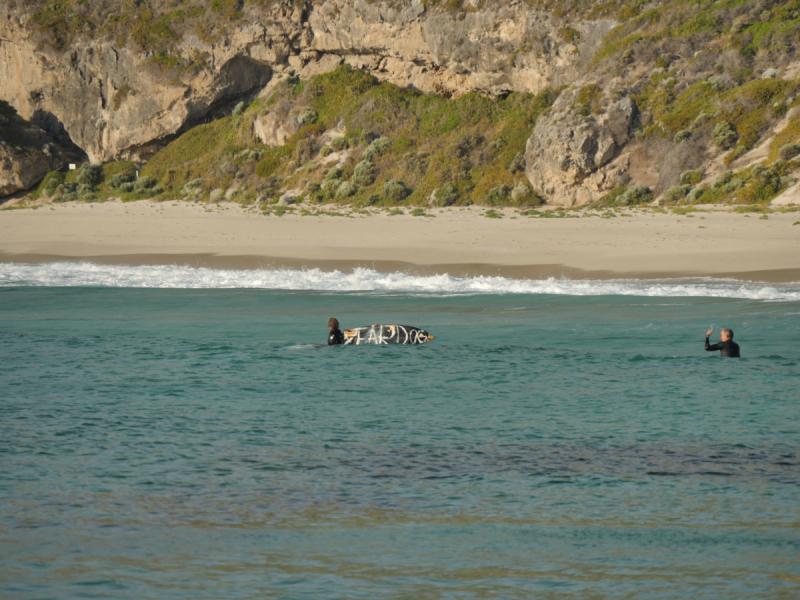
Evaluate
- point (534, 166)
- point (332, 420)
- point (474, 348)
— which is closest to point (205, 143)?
point (534, 166)

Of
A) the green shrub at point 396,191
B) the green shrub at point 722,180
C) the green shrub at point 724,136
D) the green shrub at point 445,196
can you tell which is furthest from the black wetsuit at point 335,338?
the green shrub at point 396,191

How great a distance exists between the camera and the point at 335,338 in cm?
1405

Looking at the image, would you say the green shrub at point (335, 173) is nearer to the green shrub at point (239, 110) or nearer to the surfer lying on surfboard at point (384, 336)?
the green shrub at point (239, 110)

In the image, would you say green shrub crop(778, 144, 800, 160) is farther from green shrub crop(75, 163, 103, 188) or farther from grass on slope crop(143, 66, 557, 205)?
green shrub crop(75, 163, 103, 188)

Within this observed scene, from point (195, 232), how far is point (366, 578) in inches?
1143

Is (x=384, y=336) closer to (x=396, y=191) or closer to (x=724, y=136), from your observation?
(x=724, y=136)

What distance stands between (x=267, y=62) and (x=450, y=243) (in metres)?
29.9

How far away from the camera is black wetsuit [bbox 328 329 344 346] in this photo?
14.0m

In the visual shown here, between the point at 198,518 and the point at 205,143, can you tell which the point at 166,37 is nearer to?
the point at 205,143

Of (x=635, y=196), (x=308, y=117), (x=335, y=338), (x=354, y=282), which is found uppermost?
(x=308, y=117)

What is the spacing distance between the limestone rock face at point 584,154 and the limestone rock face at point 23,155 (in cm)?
3688

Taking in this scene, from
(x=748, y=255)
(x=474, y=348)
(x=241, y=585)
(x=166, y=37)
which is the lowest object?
(x=241, y=585)

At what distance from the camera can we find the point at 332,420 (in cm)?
974

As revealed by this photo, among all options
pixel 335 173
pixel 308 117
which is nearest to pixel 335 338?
pixel 335 173
